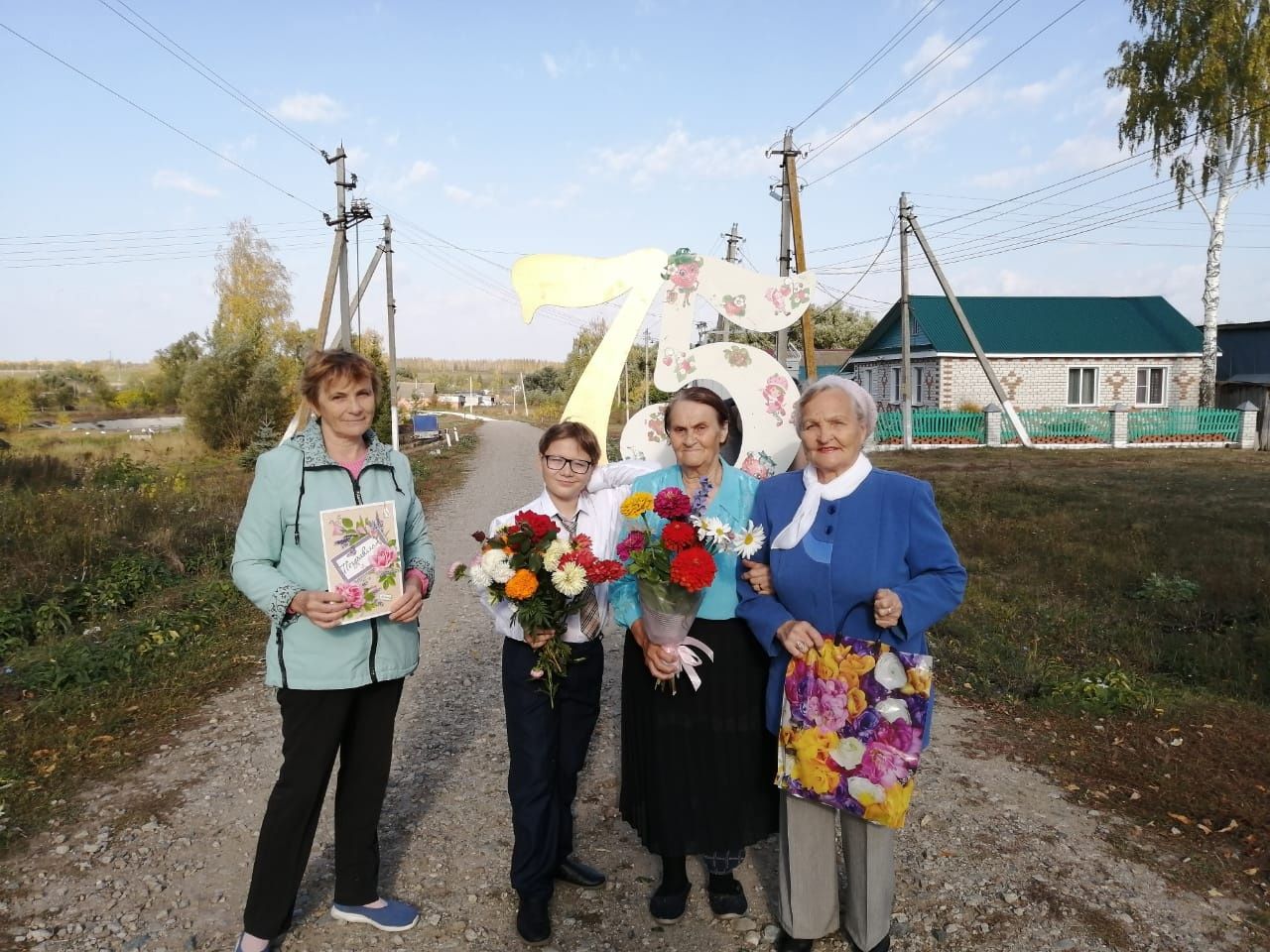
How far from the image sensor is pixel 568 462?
2785 mm

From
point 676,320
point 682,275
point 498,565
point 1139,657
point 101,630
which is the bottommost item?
point 1139,657

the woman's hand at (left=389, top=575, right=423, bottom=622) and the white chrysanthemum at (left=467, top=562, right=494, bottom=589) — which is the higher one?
the white chrysanthemum at (left=467, top=562, right=494, bottom=589)

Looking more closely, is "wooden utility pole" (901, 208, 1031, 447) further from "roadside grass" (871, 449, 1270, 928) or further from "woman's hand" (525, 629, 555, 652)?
"woman's hand" (525, 629, 555, 652)

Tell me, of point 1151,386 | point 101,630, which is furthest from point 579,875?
point 1151,386

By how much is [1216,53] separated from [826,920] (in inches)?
1061

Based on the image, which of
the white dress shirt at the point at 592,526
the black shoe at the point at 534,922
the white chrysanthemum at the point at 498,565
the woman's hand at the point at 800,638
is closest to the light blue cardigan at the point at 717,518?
the white dress shirt at the point at 592,526

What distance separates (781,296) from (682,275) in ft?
1.60

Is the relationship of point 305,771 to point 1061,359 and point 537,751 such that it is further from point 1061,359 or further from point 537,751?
point 1061,359

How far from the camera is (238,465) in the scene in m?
20.7

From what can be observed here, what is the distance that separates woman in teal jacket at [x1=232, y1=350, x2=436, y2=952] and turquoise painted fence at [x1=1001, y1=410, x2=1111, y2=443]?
73.2 ft

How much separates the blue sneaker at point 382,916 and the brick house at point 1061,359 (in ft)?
83.4

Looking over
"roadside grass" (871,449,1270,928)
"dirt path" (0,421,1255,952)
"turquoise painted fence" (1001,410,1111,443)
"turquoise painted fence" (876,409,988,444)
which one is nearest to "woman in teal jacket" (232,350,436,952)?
"dirt path" (0,421,1255,952)

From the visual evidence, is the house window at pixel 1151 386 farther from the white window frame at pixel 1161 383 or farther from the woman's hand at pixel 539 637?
the woman's hand at pixel 539 637

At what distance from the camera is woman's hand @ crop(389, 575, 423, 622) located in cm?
252
